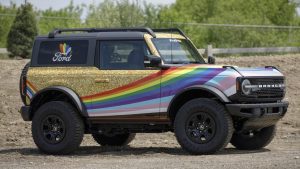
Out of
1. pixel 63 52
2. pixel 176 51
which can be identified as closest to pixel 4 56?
pixel 63 52

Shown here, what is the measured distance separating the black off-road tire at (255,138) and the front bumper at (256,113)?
1.97 feet

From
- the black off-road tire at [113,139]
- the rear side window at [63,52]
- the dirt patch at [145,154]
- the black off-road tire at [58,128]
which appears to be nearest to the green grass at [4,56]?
the dirt patch at [145,154]

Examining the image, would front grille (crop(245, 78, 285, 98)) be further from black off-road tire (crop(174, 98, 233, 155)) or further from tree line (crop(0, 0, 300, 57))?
tree line (crop(0, 0, 300, 57))

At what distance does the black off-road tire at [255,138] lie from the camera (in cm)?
1529

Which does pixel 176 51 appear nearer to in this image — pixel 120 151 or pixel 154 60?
pixel 154 60

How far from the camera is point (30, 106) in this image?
15445 mm

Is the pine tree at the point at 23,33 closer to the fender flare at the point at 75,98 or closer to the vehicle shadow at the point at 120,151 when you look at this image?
the vehicle shadow at the point at 120,151

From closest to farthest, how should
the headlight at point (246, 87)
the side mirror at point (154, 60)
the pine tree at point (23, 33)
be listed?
the headlight at point (246, 87) → the side mirror at point (154, 60) → the pine tree at point (23, 33)

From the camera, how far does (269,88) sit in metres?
14.3

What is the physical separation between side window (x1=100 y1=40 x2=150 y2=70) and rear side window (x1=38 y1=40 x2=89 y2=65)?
352mm

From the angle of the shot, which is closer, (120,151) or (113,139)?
(120,151)

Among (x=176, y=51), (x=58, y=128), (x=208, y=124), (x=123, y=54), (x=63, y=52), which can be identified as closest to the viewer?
(x=208, y=124)

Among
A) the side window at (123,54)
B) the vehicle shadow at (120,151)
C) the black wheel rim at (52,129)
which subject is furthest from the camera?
the black wheel rim at (52,129)

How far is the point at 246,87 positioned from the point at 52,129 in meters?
3.53
